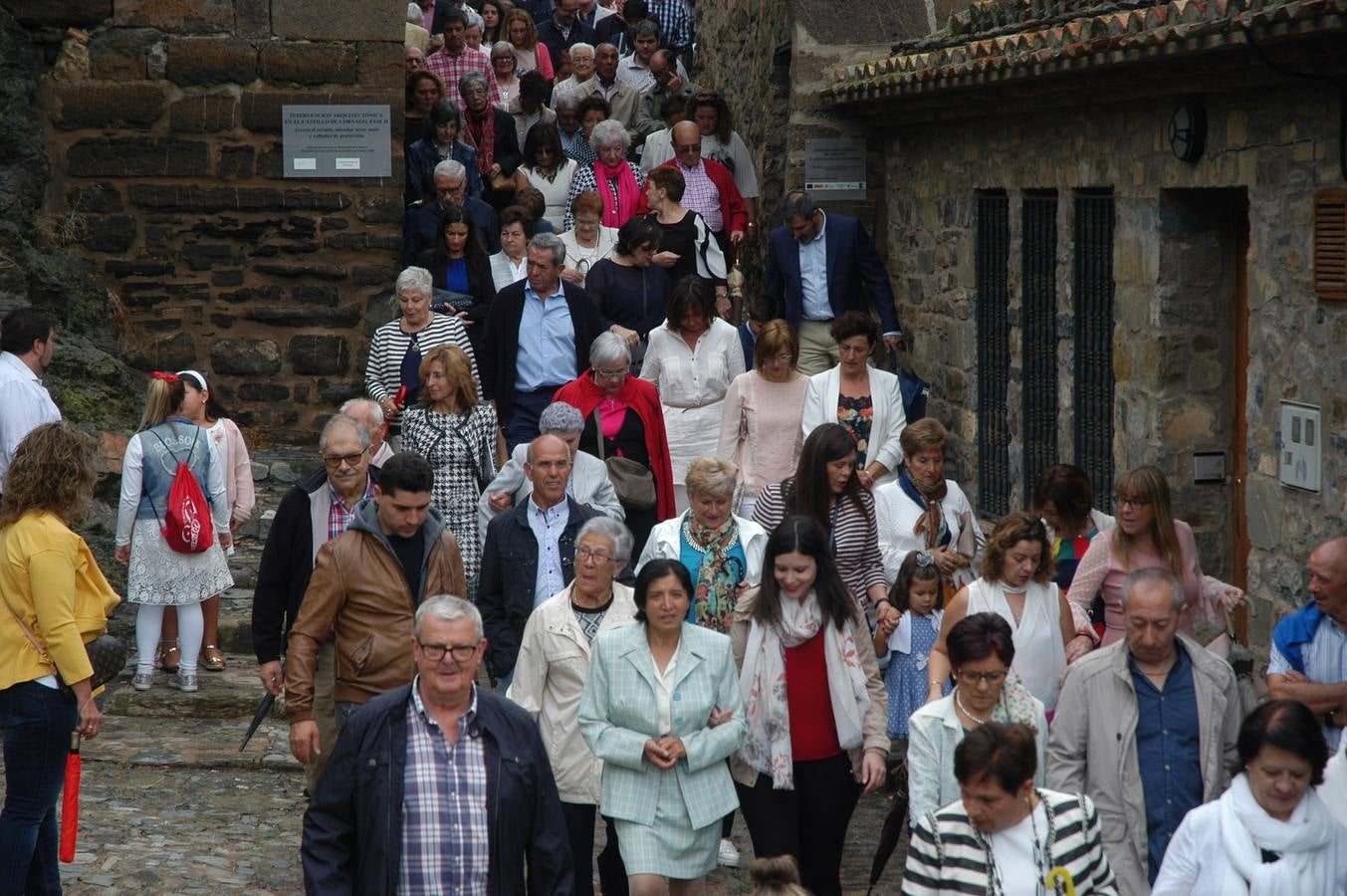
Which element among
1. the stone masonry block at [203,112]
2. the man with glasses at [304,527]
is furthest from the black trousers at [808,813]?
the stone masonry block at [203,112]

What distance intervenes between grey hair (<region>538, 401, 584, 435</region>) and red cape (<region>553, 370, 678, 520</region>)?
3.34 ft

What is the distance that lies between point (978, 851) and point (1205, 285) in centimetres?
468

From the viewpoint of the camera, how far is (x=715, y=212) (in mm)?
13023

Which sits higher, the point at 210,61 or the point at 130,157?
the point at 210,61

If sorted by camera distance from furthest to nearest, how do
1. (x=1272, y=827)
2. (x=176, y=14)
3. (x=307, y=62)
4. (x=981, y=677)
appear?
1. (x=307, y=62)
2. (x=176, y=14)
3. (x=981, y=677)
4. (x=1272, y=827)

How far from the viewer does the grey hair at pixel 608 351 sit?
8.59 metres

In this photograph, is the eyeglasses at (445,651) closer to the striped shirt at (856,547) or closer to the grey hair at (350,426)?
the grey hair at (350,426)

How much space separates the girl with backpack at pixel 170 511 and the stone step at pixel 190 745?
0.43 meters

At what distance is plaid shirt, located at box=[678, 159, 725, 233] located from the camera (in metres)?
12.9

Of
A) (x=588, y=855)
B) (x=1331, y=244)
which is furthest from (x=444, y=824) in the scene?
(x=1331, y=244)

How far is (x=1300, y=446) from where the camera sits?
7.35 meters

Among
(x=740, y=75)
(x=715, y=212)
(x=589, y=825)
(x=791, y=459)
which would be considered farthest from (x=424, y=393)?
(x=740, y=75)

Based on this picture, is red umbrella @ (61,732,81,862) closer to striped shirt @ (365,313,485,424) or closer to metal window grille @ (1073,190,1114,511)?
striped shirt @ (365,313,485,424)

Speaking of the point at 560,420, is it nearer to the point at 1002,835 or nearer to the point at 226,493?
the point at 226,493
